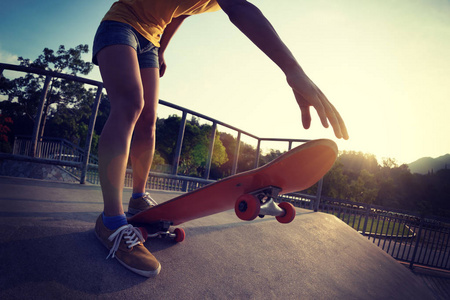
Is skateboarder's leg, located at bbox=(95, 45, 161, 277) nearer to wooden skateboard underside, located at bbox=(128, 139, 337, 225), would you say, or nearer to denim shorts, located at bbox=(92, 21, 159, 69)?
denim shorts, located at bbox=(92, 21, 159, 69)

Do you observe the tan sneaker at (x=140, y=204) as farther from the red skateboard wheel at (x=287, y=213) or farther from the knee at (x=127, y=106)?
the red skateboard wheel at (x=287, y=213)

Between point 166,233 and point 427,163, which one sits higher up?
point 427,163

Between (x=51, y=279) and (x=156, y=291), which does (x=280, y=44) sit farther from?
(x=51, y=279)

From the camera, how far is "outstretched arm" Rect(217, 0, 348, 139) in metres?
1.09

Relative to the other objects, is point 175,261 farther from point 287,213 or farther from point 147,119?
point 147,119

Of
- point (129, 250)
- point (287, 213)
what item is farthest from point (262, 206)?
point (129, 250)

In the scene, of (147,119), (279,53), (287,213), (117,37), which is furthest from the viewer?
(147,119)

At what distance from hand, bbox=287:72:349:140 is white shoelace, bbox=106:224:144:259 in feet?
3.46

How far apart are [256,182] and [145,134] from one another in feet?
2.92

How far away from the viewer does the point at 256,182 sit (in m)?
1.45

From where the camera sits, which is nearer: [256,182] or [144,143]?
[256,182]

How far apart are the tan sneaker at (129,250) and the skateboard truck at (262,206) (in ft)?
1.59

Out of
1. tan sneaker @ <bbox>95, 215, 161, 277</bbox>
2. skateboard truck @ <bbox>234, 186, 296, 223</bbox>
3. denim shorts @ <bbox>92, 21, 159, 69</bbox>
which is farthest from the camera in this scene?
denim shorts @ <bbox>92, 21, 159, 69</bbox>

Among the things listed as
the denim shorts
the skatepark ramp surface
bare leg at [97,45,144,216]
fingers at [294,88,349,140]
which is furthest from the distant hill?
bare leg at [97,45,144,216]
